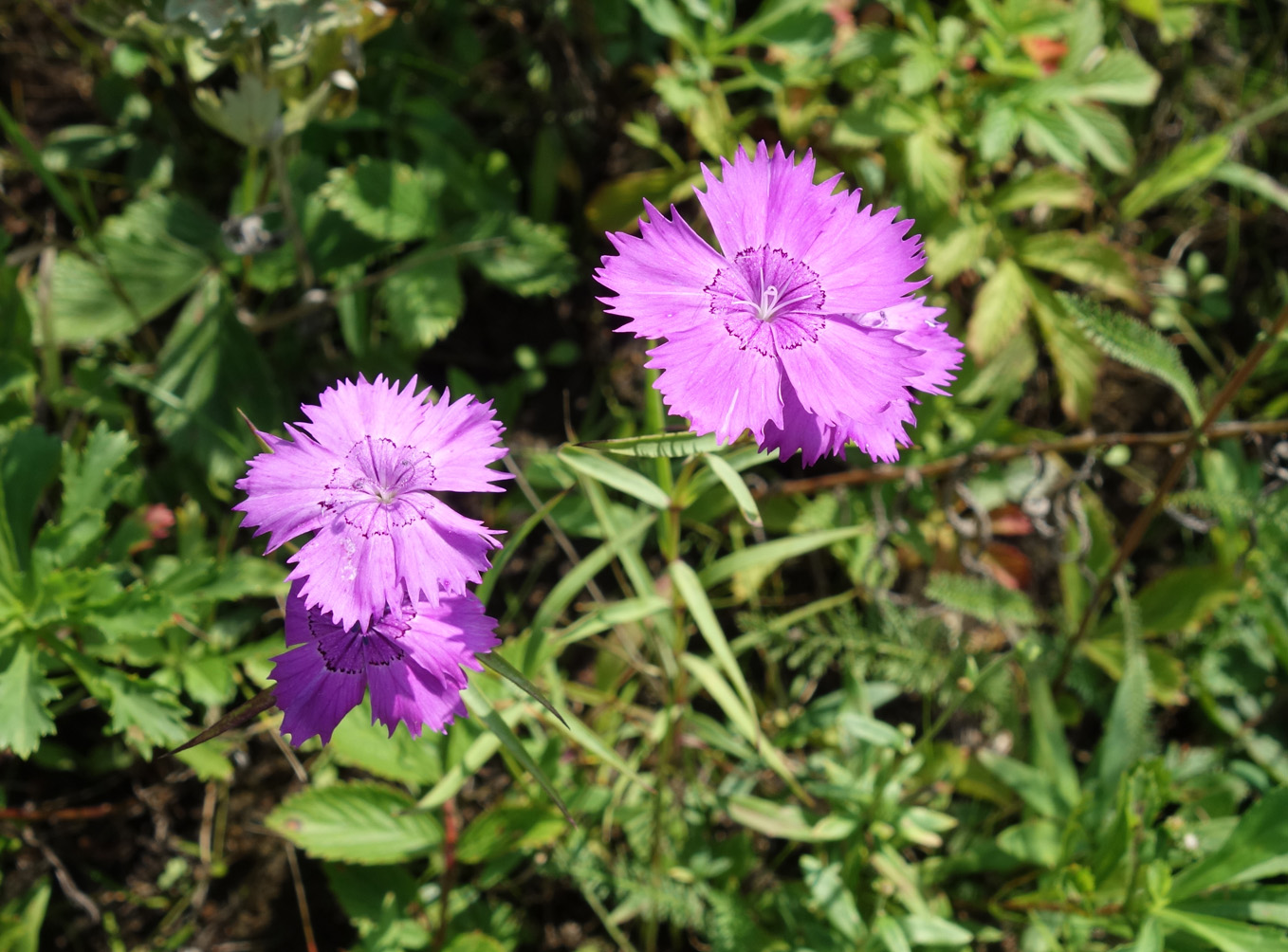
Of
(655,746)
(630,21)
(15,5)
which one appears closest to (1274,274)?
(630,21)

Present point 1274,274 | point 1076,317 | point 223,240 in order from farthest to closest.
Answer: point 1274,274
point 223,240
point 1076,317

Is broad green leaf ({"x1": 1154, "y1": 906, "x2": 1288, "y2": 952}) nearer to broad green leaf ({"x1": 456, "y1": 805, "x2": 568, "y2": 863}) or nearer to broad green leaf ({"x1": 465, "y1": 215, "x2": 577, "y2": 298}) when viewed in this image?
broad green leaf ({"x1": 456, "y1": 805, "x2": 568, "y2": 863})

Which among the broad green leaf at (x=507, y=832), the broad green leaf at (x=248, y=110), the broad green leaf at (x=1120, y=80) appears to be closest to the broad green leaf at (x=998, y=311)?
the broad green leaf at (x=1120, y=80)

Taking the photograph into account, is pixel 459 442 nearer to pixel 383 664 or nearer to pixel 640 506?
pixel 383 664

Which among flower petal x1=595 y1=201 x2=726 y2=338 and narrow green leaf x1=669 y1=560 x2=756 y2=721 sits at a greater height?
flower petal x1=595 y1=201 x2=726 y2=338

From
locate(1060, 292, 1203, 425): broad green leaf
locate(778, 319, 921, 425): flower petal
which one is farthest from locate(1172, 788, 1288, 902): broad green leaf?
locate(778, 319, 921, 425): flower petal

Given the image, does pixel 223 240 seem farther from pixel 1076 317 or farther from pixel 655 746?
pixel 1076 317
